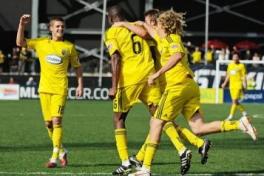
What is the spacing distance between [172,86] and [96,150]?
12.5ft

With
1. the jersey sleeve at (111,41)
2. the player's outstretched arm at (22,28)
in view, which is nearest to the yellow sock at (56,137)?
the player's outstretched arm at (22,28)

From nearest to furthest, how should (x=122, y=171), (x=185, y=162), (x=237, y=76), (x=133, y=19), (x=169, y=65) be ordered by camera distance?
(x=169, y=65) → (x=185, y=162) → (x=122, y=171) → (x=237, y=76) → (x=133, y=19)

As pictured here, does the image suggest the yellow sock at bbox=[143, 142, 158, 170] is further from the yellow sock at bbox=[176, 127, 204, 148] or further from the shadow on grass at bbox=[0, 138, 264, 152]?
the shadow on grass at bbox=[0, 138, 264, 152]

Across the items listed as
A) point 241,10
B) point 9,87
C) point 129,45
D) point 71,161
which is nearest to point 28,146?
point 71,161

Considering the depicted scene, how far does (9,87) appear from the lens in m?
A: 36.4

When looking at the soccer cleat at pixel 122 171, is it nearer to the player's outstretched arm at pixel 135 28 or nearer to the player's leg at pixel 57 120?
the player's leg at pixel 57 120

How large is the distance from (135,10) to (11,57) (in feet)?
30.2

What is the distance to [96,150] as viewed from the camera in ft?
44.5

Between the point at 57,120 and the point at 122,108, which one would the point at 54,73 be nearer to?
the point at 57,120

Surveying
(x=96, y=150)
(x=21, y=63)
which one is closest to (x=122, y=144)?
(x=96, y=150)

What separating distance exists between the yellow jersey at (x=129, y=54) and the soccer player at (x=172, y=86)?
0.29 m

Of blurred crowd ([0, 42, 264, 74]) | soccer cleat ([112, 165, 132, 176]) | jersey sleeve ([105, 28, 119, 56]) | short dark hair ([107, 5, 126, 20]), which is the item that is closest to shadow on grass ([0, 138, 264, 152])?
soccer cleat ([112, 165, 132, 176])

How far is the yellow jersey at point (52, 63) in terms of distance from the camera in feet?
37.6

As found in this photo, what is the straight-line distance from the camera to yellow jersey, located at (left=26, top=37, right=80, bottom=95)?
1147 centimetres
